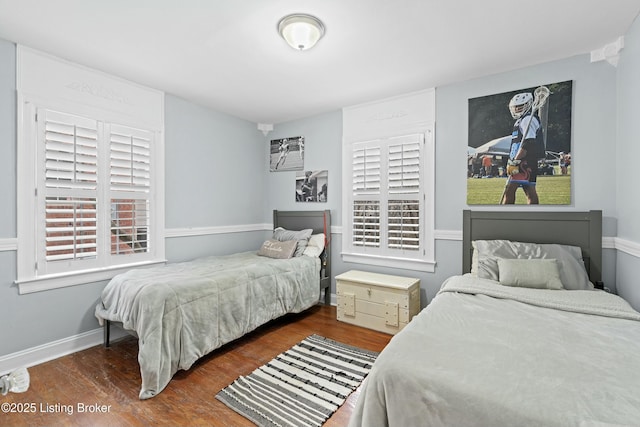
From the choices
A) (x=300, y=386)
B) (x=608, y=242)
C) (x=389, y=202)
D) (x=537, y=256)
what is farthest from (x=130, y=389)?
(x=608, y=242)

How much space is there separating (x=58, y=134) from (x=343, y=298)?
3162mm

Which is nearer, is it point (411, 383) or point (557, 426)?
point (557, 426)

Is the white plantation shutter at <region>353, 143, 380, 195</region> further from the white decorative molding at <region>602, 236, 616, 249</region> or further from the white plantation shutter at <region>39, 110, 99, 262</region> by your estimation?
the white plantation shutter at <region>39, 110, 99, 262</region>

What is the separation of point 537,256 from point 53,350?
424 cm

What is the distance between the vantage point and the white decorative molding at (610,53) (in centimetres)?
237

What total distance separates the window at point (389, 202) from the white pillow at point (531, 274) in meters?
0.97

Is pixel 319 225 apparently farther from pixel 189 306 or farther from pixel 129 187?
pixel 129 187

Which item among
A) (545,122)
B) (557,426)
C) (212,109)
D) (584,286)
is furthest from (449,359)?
(212,109)

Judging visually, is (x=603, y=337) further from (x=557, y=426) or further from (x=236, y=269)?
(x=236, y=269)

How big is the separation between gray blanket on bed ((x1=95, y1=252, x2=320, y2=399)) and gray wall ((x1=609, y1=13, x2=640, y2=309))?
2.86 meters

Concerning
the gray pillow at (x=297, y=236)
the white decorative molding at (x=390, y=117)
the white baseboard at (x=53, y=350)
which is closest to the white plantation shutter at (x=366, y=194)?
the white decorative molding at (x=390, y=117)

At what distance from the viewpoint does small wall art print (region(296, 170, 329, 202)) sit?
161 inches

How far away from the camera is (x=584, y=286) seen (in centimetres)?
231

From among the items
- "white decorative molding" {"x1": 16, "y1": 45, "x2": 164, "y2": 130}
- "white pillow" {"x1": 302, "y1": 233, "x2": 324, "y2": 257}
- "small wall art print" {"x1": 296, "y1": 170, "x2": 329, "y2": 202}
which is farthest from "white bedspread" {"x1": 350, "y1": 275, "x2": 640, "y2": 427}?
"white decorative molding" {"x1": 16, "y1": 45, "x2": 164, "y2": 130}
